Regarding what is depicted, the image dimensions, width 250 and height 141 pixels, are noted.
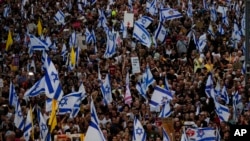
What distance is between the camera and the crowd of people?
17766 mm

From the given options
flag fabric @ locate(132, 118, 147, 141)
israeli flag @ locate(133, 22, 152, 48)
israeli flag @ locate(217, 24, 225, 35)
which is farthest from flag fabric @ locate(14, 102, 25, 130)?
israeli flag @ locate(217, 24, 225, 35)

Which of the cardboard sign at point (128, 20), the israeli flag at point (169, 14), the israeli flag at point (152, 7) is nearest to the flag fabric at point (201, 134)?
the cardboard sign at point (128, 20)

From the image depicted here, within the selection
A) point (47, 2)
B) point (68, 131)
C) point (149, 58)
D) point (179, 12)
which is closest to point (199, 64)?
point (149, 58)

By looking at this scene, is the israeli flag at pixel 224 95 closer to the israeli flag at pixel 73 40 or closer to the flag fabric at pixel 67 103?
the flag fabric at pixel 67 103

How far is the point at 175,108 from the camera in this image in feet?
61.0

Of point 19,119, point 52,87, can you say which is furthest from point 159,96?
point 19,119

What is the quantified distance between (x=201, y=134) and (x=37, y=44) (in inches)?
340

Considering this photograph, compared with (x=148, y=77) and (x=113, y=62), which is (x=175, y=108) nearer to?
(x=148, y=77)

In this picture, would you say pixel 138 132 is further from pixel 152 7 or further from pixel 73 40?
pixel 152 7

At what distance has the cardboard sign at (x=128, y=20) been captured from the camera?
2566 centimetres

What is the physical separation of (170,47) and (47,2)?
7470 millimetres

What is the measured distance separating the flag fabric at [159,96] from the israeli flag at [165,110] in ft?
0.67

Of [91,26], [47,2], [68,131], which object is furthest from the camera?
[47,2]

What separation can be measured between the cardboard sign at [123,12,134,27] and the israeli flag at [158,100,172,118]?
7240mm
